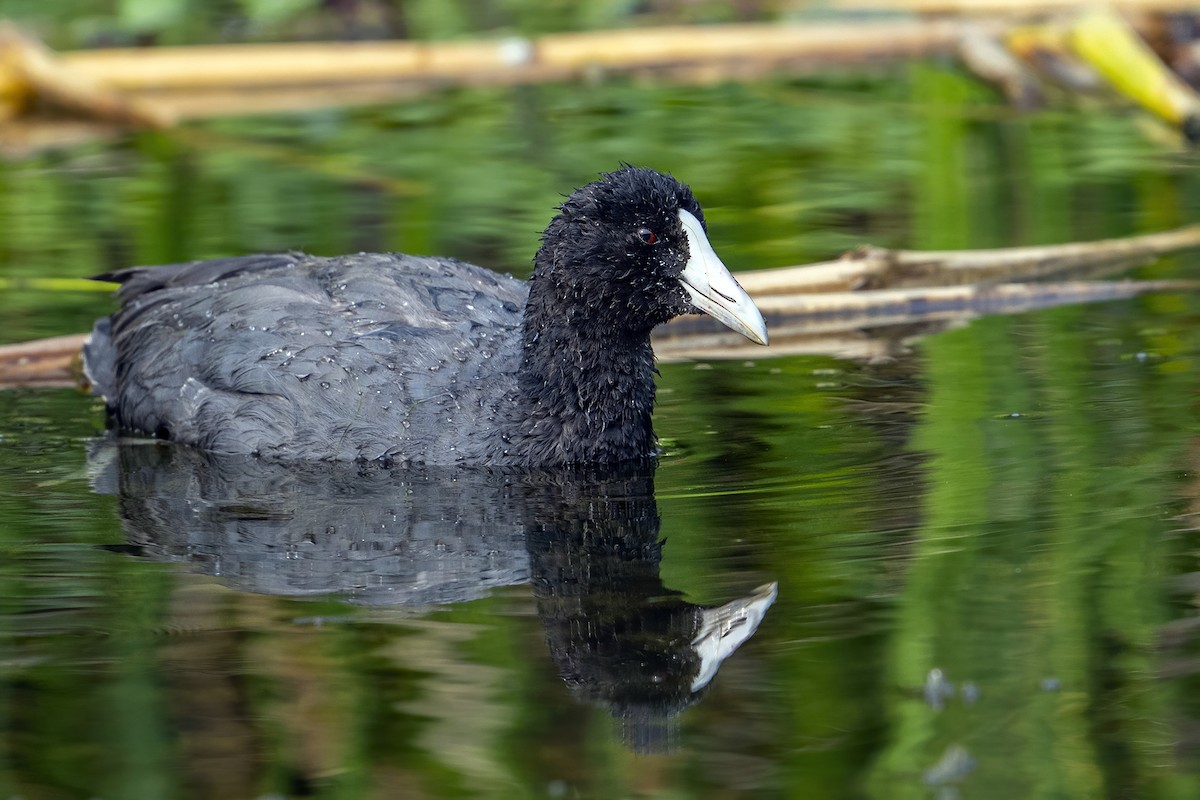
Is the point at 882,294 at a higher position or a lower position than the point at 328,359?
lower

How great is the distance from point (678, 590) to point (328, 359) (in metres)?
1.67

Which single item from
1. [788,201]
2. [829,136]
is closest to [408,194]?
[788,201]

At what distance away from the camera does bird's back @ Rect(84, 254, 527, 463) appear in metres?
4.94

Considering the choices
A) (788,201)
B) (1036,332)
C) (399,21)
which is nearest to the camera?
(1036,332)

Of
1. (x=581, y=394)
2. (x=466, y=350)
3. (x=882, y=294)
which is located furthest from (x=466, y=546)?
(x=882, y=294)

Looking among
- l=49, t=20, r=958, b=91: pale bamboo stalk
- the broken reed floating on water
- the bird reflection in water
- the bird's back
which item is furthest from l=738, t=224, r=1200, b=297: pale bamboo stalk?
l=49, t=20, r=958, b=91: pale bamboo stalk

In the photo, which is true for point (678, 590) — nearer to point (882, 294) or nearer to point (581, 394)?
point (581, 394)

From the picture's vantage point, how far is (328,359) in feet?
16.5

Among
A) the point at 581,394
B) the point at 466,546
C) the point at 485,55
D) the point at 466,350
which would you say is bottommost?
the point at 466,546

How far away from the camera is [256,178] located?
27.9 feet

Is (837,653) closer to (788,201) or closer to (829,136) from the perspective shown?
(788,201)

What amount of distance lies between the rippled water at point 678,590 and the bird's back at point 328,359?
0.13 metres

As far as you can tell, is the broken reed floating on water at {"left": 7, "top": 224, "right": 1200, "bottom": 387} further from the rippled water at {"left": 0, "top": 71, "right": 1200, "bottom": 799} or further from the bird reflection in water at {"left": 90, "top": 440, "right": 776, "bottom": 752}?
the bird reflection in water at {"left": 90, "top": 440, "right": 776, "bottom": 752}

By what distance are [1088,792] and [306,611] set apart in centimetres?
164
